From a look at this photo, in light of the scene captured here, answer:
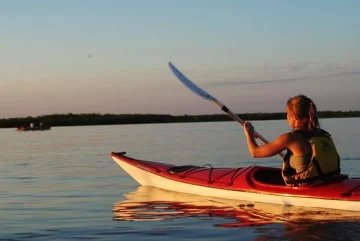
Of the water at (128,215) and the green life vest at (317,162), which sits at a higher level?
the green life vest at (317,162)

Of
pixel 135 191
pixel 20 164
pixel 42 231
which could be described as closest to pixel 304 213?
pixel 42 231

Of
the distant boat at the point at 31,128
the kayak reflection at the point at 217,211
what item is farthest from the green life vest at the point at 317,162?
the distant boat at the point at 31,128

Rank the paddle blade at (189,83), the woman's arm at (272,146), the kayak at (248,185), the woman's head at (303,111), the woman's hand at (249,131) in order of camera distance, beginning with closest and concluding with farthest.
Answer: the woman's head at (303,111), the woman's arm at (272,146), the woman's hand at (249,131), the kayak at (248,185), the paddle blade at (189,83)

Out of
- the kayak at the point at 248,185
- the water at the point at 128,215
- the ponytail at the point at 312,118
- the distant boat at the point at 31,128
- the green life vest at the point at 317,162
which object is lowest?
the water at the point at 128,215

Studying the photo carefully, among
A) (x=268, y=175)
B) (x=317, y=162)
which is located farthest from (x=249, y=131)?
(x=268, y=175)

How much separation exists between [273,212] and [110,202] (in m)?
2.65

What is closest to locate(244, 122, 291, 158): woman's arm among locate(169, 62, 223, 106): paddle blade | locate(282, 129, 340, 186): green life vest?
locate(282, 129, 340, 186): green life vest

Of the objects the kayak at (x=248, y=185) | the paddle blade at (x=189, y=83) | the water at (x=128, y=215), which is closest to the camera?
the water at (x=128, y=215)

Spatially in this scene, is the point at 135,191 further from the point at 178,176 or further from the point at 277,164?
the point at 277,164

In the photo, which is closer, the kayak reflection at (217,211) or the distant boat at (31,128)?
the kayak reflection at (217,211)

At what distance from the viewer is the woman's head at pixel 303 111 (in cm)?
695

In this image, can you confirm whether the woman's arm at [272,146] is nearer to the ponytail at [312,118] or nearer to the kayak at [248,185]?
the ponytail at [312,118]

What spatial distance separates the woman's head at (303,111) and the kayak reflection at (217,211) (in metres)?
1.03

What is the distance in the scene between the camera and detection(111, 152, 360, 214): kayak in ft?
24.6
